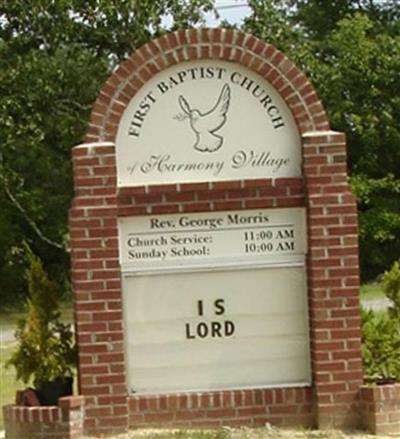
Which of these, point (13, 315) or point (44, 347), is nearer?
point (44, 347)

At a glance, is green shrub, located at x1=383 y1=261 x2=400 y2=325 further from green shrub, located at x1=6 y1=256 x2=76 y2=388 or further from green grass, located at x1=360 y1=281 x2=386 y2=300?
green grass, located at x1=360 y1=281 x2=386 y2=300

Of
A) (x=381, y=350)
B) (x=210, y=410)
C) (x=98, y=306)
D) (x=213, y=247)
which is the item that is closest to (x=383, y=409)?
(x=381, y=350)

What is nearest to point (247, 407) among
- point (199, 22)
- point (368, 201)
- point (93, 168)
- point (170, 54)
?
point (93, 168)

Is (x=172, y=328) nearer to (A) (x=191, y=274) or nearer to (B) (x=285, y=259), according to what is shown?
(A) (x=191, y=274)

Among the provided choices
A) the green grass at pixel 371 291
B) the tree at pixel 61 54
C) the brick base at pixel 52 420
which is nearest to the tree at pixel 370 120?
the green grass at pixel 371 291

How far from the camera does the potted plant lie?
30.2ft

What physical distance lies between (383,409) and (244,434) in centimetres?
110

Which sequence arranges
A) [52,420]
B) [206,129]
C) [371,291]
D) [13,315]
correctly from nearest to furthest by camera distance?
[52,420], [206,129], [371,291], [13,315]

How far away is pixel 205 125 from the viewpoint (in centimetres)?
923

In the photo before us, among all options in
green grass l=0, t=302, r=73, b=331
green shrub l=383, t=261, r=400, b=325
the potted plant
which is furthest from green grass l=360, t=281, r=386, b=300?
the potted plant

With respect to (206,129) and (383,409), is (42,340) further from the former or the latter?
(383,409)

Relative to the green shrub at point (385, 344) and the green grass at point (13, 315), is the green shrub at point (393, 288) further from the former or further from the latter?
the green grass at point (13, 315)

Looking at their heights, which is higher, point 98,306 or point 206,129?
point 206,129

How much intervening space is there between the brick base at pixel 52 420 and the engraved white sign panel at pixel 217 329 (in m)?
0.52
